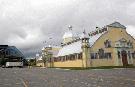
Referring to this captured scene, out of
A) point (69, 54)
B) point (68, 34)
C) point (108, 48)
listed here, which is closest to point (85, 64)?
point (108, 48)

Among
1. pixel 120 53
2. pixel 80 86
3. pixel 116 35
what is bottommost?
pixel 80 86

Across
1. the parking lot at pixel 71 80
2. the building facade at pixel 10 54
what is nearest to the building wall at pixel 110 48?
the building facade at pixel 10 54

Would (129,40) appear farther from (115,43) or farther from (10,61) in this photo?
(10,61)

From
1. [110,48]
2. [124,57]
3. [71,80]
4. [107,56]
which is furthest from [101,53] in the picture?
[71,80]

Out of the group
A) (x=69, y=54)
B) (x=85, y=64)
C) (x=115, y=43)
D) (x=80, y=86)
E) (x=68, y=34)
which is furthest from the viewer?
(x=68, y=34)

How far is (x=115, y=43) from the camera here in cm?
6788

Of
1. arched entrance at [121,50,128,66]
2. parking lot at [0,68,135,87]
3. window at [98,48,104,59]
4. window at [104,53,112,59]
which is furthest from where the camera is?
arched entrance at [121,50,128,66]

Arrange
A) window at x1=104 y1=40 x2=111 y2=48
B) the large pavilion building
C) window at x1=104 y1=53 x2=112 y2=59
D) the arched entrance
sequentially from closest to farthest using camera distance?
the large pavilion building → window at x1=104 y1=53 x2=112 y2=59 → window at x1=104 y1=40 x2=111 y2=48 → the arched entrance

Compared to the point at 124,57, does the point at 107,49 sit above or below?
above

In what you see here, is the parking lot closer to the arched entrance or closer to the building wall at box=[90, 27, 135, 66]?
the building wall at box=[90, 27, 135, 66]

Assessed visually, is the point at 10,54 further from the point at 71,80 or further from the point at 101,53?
the point at 71,80

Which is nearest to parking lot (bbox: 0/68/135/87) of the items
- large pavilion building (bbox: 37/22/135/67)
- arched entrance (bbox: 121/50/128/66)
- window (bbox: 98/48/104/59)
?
large pavilion building (bbox: 37/22/135/67)

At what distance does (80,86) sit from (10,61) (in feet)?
190

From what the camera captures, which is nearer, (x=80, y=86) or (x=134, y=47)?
(x=80, y=86)
